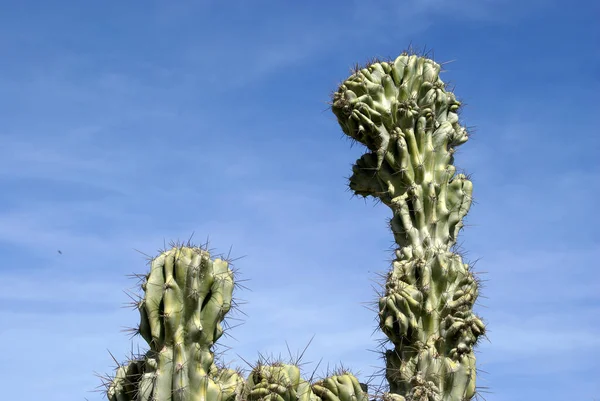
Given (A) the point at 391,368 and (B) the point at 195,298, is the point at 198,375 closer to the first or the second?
(B) the point at 195,298

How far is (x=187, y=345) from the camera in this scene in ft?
18.7

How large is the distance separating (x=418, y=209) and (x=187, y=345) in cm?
317


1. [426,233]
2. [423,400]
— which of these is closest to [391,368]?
[423,400]

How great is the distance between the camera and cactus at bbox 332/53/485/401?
761 centimetres

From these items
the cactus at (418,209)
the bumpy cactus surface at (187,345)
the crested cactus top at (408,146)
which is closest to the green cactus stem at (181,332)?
the bumpy cactus surface at (187,345)

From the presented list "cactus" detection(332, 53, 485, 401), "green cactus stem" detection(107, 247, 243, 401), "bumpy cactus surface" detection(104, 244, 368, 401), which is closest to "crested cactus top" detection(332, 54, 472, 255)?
"cactus" detection(332, 53, 485, 401)

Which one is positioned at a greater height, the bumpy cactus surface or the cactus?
the cactus

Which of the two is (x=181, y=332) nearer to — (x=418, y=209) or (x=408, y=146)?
(x=418, y=209)

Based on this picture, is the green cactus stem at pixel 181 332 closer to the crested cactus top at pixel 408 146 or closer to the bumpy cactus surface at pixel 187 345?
the bumpy cactus surface at pixel 187 345

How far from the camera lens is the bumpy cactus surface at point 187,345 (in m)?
5.61

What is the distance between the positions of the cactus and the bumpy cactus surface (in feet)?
5.13

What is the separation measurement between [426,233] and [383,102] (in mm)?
1356

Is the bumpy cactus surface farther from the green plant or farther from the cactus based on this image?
the cactus

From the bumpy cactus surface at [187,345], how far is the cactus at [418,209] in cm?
156
